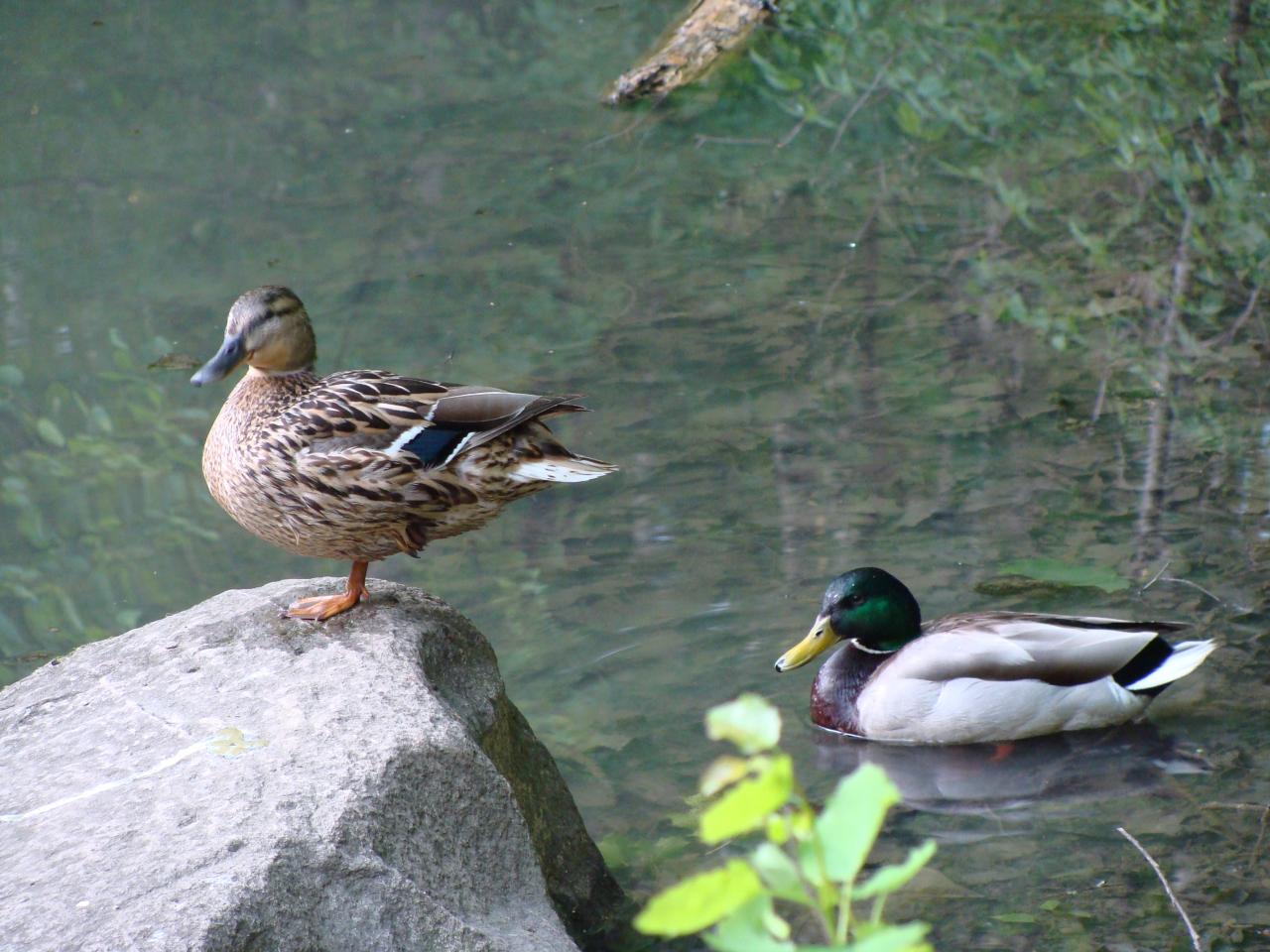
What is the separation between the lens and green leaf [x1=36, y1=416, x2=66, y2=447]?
301 inches

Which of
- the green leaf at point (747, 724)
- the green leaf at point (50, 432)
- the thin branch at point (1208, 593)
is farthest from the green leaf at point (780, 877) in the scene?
the green leaf at point (50, 432)

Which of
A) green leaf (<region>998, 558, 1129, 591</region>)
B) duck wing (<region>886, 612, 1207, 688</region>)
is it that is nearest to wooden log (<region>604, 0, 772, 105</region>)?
green leaf (<region>998, 558, 1129, 591</region>)

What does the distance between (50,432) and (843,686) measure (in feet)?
15.2

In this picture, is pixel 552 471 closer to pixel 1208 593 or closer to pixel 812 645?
pixel 812 645

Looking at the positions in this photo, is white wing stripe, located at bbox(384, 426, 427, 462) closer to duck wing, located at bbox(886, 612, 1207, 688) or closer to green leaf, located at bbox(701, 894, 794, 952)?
duck wing, located at bbox(886, 612, 1207, 688)

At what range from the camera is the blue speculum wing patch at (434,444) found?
3.82 m

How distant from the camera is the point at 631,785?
190 inches

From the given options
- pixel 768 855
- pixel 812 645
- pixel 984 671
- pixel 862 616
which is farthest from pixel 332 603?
pixel 768 855

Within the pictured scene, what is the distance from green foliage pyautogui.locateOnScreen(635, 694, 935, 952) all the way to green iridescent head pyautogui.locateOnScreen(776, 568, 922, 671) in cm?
424

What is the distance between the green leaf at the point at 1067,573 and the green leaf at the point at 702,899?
16.2 ft

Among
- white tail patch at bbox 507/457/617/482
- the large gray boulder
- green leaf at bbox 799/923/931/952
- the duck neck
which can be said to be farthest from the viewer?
the duck neck

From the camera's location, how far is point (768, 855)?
1.16m

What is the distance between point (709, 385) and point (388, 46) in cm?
689

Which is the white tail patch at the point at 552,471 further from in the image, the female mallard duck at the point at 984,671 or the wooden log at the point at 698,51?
the wooden log at the point at 698,51
